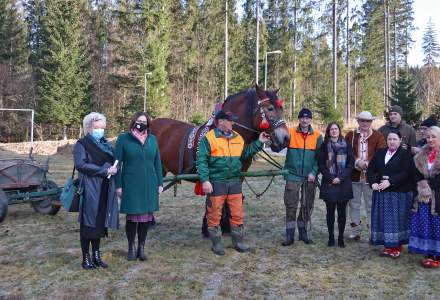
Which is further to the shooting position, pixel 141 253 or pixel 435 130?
pixel 141 253

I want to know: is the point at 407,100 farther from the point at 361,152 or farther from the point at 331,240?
the point at 331,240

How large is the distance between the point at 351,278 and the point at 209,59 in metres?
39.0

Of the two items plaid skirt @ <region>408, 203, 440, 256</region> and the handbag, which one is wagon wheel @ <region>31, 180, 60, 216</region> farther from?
plaid skirt @ <region>408, 203, 440, 256</region>

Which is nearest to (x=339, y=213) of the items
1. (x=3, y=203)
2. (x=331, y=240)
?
(x=331, y=240)

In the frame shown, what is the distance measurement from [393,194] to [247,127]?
201 centimetres

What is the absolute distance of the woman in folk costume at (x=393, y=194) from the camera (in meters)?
5.30

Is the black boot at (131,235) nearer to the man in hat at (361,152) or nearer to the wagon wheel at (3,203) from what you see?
the wagon wheel at (3,203)

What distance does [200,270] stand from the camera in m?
4.88

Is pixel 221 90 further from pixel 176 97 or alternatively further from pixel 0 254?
pixel 0 254

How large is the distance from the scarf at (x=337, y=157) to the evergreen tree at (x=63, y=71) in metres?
30.7

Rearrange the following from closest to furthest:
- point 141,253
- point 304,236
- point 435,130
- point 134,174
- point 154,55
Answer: point 134,174, point 435,130, point 141,253, point 304,236, point 154,55

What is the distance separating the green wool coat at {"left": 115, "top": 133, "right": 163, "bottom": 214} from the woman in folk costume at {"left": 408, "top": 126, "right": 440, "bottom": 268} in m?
3.10

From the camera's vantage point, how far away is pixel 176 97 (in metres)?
43.3

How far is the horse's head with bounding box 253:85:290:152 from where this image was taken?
5504 mm
